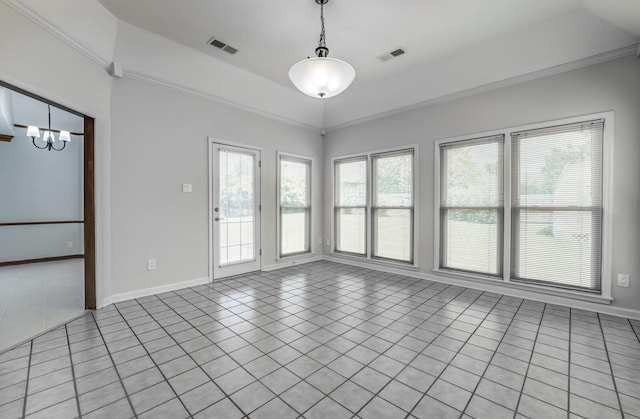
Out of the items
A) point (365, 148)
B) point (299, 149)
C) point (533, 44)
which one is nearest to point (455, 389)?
point (533, 44)

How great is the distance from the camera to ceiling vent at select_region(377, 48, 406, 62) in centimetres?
360

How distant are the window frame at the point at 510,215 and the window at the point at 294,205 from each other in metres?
2.43

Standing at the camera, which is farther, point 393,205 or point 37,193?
point 37,193

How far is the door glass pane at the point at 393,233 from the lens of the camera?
15.1 ft

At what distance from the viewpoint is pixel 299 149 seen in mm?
5348

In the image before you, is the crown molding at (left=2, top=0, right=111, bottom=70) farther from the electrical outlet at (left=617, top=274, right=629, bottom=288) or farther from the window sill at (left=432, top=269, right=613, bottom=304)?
the electrical outlet at (left=617, top=274, right=629, bottom=288)

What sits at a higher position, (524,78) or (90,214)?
(524,78)

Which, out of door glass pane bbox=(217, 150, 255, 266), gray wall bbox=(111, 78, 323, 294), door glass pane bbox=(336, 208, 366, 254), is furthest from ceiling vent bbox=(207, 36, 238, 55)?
door glass pane bbox=(336, 208, 366, 254)

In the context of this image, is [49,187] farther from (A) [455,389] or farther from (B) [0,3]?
(A) [455,389]

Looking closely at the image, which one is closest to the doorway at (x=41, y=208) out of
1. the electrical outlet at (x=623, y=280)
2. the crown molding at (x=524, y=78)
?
the crown molding at (x=524, y=78)

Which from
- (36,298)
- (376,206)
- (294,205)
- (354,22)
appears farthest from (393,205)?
(36,298)

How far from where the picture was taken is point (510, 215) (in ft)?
11.6

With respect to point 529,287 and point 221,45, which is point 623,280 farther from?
point 221,45

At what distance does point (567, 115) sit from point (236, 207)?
4466mm
